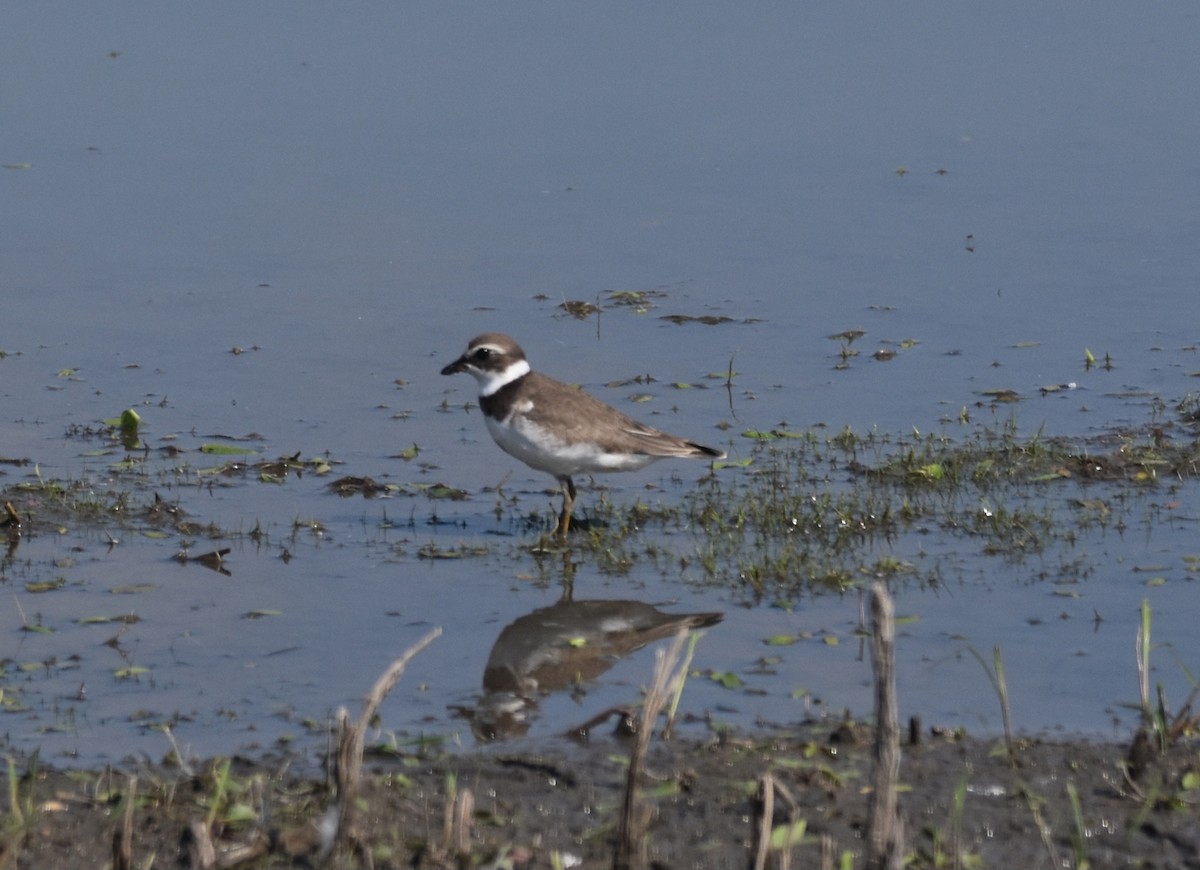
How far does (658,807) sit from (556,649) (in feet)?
7.15

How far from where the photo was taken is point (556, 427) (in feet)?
34.7

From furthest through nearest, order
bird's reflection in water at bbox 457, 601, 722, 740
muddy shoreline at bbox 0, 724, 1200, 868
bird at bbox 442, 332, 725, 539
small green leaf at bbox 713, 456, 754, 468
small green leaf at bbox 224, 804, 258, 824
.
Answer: small green leaf at bbox 713, 456, 754, 468 < bird at bbox 442, 332, 725, 539 < bird's reflection in water at bbox 457, 601, 722, 740 < small green leaf at bbox 224, 804, 258, 824 < muddy shoreline at bbox 0, 724, 1200, 868

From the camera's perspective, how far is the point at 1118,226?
54.9ft

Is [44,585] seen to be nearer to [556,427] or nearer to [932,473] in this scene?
[556,427]

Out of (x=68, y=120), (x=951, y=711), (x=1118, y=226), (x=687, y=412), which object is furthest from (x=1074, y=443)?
(x=68, y=120)

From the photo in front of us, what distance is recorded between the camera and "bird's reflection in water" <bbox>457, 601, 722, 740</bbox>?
805 cm

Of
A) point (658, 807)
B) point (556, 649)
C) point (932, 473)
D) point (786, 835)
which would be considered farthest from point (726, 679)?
point (932, 473)

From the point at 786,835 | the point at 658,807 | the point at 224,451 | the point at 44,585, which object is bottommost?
the point at 658,807

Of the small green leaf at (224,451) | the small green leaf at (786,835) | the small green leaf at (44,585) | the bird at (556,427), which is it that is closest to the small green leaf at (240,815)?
the small green leaf at (786,835)

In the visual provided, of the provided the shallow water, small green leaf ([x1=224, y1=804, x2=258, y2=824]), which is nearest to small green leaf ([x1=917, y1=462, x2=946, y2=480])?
the shallow water

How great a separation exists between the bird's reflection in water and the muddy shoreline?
0.57 metres

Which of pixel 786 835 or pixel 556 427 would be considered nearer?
pixel 786 835

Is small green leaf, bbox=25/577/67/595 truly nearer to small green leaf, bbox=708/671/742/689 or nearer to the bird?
the bird

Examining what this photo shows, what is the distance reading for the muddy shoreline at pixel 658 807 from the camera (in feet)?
20.6
